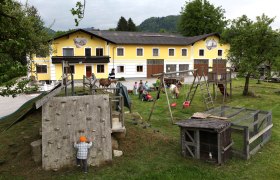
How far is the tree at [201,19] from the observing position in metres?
71.2

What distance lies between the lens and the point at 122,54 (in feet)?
147

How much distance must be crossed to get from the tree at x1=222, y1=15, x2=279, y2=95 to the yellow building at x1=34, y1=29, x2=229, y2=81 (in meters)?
18.0

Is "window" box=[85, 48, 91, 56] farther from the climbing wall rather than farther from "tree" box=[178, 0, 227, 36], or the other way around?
"tree" box=[178, 0, 227, 36]

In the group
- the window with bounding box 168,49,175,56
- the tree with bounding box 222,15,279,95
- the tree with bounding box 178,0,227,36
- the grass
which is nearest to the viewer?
the grass

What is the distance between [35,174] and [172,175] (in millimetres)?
4484

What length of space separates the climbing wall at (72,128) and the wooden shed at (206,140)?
293cm

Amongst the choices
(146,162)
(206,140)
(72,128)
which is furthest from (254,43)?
(72,128)

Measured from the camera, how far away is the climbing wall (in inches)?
373

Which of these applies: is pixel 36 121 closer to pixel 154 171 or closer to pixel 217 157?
pixel 154 171

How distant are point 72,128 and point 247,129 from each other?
6342mm

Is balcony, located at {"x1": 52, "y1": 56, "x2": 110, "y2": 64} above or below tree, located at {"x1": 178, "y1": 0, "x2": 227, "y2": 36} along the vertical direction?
below

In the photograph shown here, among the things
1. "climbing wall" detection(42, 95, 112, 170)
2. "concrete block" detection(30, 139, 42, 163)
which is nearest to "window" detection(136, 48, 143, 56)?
"climbing wall" detection(42, 95, 112, 170)

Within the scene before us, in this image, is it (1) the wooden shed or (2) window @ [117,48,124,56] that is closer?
(1) the wooden shed

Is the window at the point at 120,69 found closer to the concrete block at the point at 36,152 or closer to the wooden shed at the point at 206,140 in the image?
the wooden shed at the point at 206,140
